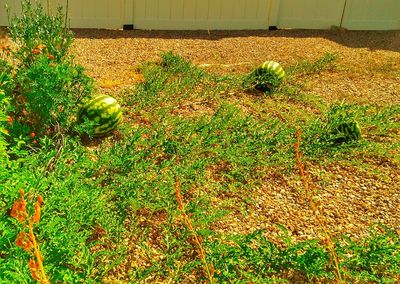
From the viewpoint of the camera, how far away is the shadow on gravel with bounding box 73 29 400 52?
883cm

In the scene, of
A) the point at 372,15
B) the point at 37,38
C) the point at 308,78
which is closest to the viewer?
the point at 37,38

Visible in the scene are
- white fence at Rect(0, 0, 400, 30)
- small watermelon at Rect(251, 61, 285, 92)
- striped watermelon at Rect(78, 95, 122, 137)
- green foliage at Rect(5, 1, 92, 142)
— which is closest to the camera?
green foliage at Rect(5, 1, 92, 142)

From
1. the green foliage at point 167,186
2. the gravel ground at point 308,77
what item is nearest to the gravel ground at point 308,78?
the gravel ground at point 308,77

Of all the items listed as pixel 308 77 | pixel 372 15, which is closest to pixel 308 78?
pixel 308 77

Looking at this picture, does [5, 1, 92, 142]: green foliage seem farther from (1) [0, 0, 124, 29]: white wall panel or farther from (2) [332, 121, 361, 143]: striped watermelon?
(1) [0, 0, 124, 29]: white wall panel

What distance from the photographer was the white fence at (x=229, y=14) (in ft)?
29.6

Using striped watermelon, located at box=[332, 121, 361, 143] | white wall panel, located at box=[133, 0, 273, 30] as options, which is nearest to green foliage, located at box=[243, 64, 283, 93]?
striped watermelon, located at box=[332, 121, 361, 143]

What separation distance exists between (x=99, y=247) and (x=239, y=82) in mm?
3742

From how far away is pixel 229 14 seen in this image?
32.1ft

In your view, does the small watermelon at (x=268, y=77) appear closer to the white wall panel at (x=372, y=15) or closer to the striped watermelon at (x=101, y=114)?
the striped watermelon at (x=101, y=114)

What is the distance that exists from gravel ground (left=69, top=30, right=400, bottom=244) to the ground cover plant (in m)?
0.04

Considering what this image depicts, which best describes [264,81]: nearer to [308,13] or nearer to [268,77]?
[268,77]

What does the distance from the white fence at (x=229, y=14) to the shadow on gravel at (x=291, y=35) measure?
27 centimetres

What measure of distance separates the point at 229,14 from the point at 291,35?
1.47 m
